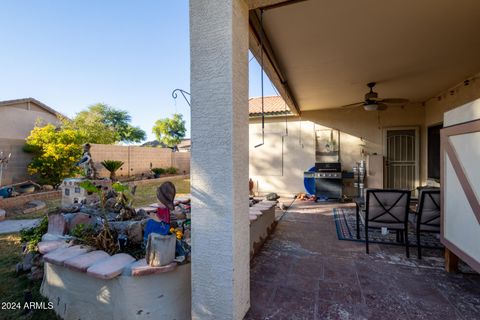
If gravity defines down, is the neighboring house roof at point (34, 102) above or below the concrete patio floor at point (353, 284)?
above

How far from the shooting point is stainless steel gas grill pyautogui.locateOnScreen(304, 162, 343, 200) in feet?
23.0

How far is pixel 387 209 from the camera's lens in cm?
316

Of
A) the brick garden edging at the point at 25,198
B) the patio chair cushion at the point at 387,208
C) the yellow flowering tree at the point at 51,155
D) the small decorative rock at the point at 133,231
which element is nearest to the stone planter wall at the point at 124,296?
the small decorative rock at the point at 133,231

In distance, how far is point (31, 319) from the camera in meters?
1.94

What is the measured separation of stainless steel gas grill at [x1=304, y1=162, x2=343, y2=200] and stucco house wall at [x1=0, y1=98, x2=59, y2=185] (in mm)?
9984

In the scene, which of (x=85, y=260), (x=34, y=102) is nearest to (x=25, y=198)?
(x=85, y=260)

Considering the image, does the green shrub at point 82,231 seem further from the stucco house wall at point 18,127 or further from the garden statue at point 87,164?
the stucco house wall at point 18,127

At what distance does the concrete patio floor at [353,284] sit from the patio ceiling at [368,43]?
2.54m

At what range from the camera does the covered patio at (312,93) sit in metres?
1.54

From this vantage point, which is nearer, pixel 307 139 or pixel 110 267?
pixel 110 267

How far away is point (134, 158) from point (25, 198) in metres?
6.31

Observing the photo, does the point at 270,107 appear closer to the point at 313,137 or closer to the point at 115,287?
the point at 313,137

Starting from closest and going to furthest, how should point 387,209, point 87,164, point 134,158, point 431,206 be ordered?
point 431,206 < point 387,209 < point 87,164 < point 134,158

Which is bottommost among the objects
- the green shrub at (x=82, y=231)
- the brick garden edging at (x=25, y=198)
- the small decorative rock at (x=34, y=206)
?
the small decorative rock at (x=34, y=206)
